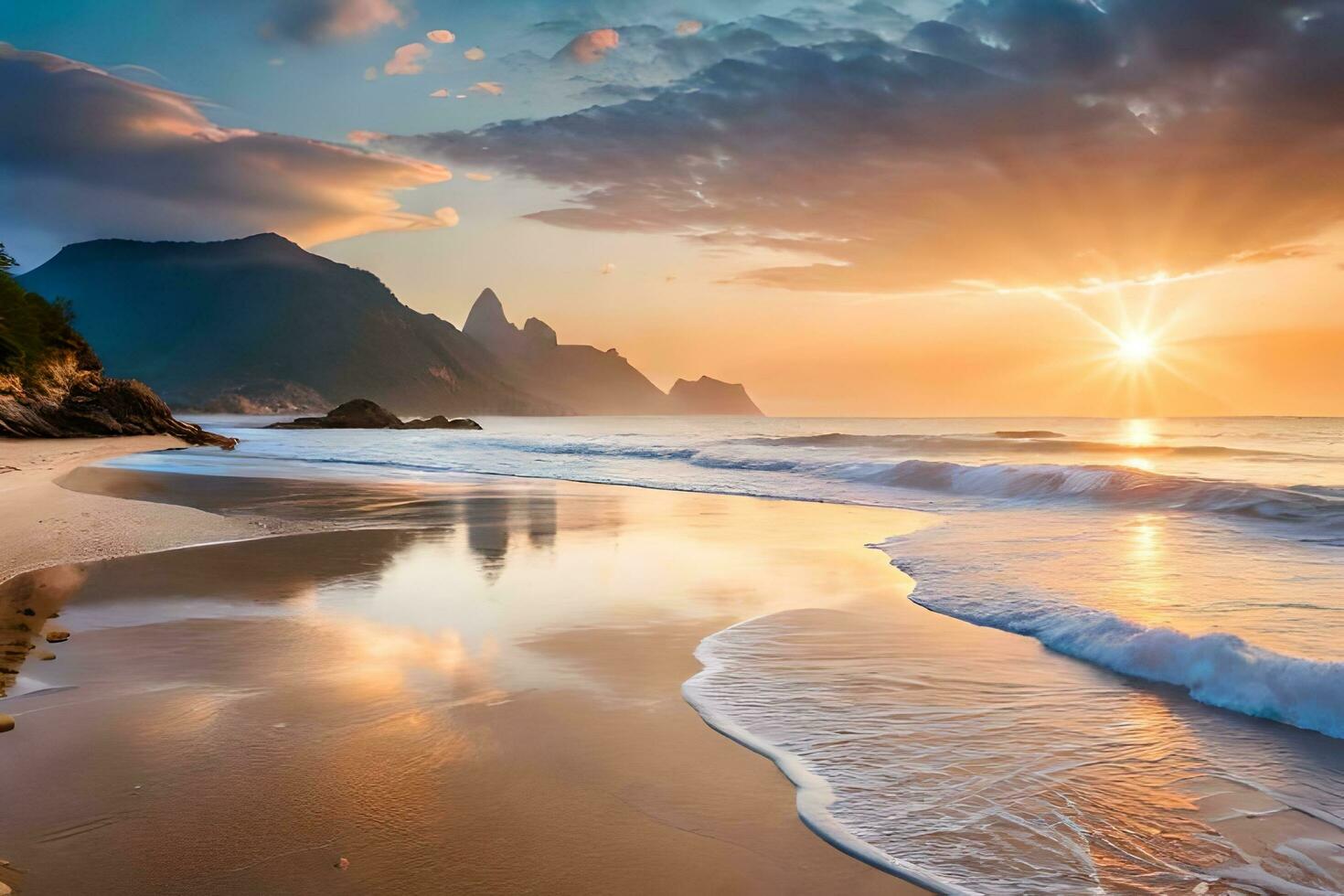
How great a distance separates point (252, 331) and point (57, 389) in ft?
504

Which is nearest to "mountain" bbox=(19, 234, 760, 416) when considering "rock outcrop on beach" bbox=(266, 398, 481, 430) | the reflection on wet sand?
"rock outcrop on beach" bbox=(266, 398, 481, 430)

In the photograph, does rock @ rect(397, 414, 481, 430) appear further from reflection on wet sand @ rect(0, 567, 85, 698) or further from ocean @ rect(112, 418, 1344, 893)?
ocean @ rect(112, 418, 1344, 893)

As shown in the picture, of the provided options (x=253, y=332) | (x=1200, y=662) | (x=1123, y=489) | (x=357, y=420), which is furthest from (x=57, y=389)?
(x=253, y=332)

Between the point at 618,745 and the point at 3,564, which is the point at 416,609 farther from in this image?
the point at 3,564

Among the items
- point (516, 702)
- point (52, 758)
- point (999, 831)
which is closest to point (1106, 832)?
point (999, 831)

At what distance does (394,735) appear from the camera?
435 cm

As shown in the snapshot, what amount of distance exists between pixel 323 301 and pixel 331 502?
619ft

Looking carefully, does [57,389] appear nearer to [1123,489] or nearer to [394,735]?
[394,735]

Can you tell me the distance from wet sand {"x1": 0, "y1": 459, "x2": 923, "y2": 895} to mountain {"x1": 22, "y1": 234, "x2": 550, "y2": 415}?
165009 millimetres

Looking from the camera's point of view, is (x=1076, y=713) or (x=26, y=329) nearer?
(x=1076, y=713)

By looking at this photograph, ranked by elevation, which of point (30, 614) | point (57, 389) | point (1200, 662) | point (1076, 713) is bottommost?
point (1076, 713)

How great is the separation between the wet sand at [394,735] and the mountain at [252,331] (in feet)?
541

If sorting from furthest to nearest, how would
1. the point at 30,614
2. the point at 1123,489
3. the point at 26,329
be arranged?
the point at 26,329 < the point at 1123,489 < the point at 30,614

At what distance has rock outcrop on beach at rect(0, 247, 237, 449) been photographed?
3231 centimetres
